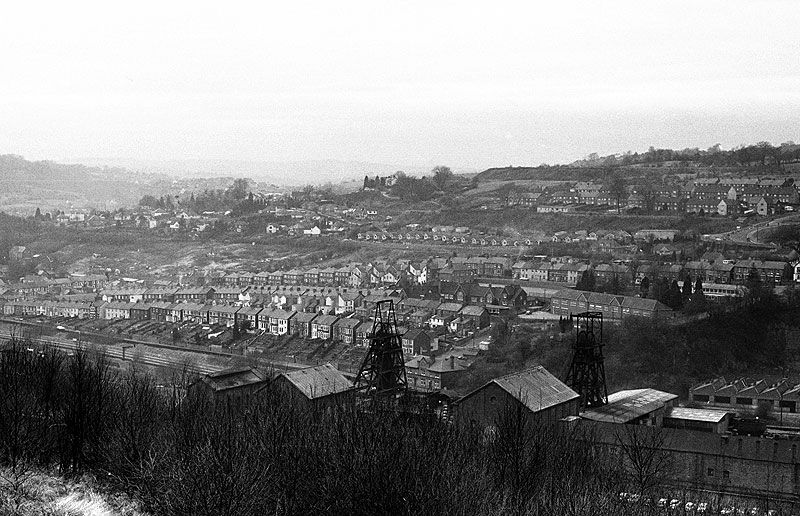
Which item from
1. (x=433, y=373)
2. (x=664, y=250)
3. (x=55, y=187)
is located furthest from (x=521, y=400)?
(x=55, y=187)

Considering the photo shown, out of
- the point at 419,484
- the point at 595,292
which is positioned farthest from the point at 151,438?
the point at 595,292

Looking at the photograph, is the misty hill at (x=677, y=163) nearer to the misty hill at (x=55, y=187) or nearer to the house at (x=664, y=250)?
the house at (x=664, y=250)

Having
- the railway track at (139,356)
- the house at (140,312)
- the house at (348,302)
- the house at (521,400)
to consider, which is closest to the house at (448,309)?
the house at (348,302)

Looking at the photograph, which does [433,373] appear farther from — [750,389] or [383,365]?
[750,389]

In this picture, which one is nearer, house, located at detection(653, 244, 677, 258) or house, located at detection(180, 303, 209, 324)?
house, located at detection(180, 303, 209, 324)

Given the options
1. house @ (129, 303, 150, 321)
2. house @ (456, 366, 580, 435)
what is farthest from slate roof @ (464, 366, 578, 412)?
house @ (129, 303, 150, 321)

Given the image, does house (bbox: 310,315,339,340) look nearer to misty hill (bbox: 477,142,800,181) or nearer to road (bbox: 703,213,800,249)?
road (bbox: 703,213,800,249)
